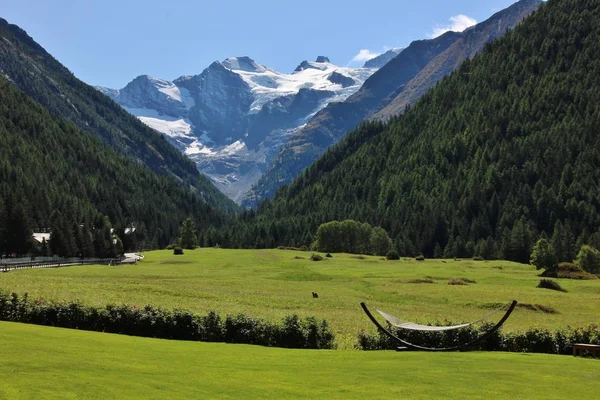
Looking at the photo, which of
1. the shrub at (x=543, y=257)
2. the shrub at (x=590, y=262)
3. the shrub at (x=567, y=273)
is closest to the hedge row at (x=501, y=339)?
the shrub at (x=567, y=273)

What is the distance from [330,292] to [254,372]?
58286 millimetres

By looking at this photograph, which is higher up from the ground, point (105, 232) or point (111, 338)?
point (105, 232)

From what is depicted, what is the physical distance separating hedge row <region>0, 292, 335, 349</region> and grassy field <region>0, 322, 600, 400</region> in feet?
17.2

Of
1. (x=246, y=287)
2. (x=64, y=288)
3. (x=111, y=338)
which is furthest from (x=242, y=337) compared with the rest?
(x=246, y=287)

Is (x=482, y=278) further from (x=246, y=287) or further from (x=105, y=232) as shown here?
(x=105, y=232)

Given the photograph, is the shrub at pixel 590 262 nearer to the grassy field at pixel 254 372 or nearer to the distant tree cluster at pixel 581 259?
the distant tree cluster at pixel 581 259

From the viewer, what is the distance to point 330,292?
8831cm

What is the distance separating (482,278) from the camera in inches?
4439

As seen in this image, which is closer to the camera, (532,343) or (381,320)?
(532,343)

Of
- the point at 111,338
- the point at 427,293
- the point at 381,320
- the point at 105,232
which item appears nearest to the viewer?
the point at 111,338

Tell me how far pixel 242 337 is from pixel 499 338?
2006 centimetres

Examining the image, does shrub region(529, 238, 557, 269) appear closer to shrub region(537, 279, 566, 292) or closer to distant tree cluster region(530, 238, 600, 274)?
distant tree cluster region(530, 238, 600, 274)

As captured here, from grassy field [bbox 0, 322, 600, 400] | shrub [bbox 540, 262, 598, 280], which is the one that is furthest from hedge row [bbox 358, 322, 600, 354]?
shrub [bbox 540, 262, 598, 280]

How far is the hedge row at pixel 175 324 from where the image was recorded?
4541 cm
